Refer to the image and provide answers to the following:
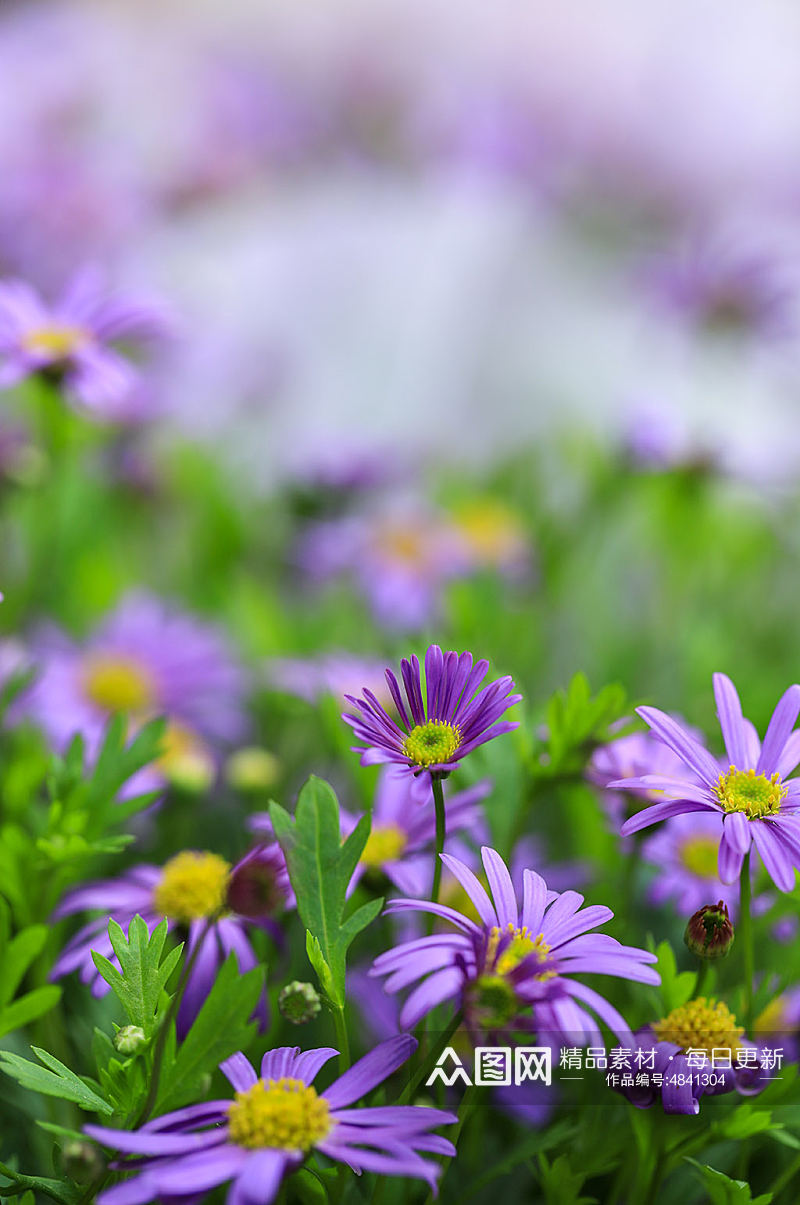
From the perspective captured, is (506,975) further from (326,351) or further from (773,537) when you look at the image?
(326,351)

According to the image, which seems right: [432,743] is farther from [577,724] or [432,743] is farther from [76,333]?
[76,333]

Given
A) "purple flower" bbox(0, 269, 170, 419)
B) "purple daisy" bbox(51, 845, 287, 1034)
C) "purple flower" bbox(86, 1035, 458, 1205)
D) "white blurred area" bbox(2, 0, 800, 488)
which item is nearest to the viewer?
"purple flower" bbox(86, 1035, 458, 1205)

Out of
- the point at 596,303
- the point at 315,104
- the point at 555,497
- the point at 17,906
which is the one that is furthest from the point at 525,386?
the point at 17,906

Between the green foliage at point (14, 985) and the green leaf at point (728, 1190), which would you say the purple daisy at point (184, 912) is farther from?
the green leaf at point (728, 1190)

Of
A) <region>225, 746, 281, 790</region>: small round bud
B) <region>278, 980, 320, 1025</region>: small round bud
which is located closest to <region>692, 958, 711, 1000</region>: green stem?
<region>278, 980, 320, 1025</region>: small round bud

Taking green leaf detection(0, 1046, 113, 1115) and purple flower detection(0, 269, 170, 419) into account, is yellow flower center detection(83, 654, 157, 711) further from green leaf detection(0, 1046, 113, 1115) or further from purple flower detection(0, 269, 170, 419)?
green leaf detection(0, 1046, 113, 1115)
